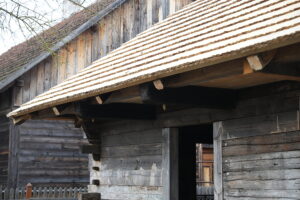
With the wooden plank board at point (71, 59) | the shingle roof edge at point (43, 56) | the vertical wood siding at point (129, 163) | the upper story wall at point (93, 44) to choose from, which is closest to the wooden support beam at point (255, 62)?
the vertical wood siding at point (129, 163)

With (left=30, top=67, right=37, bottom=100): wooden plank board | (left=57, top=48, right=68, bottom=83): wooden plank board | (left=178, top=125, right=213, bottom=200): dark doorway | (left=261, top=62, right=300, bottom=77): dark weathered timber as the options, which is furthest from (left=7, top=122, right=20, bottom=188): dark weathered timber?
(left=261, top=62, right=300, bottom=77): dark weathered timber

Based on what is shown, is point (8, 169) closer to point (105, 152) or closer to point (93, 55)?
point (93, 55)

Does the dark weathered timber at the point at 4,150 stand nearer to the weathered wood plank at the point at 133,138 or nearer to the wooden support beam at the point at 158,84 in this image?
the weathered wood plank at the point at 133,138

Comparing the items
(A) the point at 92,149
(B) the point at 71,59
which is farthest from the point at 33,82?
(A) the point at 92,149

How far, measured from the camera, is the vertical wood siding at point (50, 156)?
15984 mm

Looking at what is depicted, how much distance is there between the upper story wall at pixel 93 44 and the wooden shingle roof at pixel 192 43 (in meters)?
2.66

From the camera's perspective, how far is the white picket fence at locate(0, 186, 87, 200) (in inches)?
558

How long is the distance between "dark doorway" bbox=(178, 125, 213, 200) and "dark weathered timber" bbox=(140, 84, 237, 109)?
7.39 feet

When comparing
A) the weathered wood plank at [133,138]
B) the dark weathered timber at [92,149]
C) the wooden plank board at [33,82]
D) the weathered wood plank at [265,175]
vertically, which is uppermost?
the wooden plank board at [33,82]

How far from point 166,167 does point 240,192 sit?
1600mm

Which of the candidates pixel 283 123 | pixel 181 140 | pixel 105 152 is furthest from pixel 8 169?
pixel 283 123

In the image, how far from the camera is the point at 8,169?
51.5 feet

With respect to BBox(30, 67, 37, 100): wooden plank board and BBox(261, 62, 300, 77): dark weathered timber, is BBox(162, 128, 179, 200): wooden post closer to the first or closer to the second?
BBox(261, 62, 300, 77): dark weathered timber

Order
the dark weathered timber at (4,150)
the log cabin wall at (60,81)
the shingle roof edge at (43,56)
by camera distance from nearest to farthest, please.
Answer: the log cabin wall at (60,81) → the shingle roof edge at (43,56) → the dark weathered timber at (4,150)
